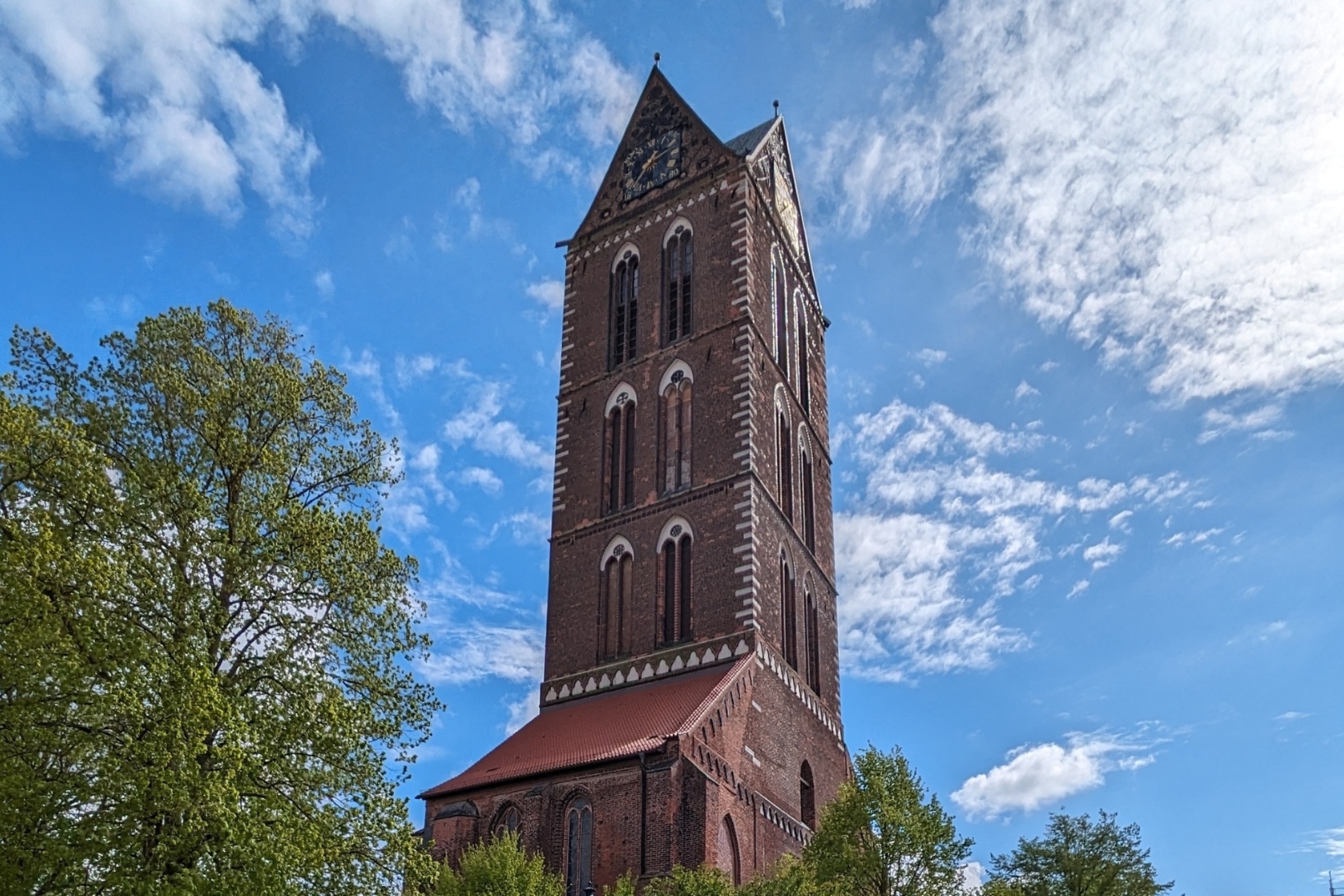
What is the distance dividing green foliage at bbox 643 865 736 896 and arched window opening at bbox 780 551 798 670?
35.2 ft

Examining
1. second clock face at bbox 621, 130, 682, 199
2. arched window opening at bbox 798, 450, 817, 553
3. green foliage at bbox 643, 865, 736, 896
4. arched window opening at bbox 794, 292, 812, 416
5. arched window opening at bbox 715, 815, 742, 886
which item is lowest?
green foliage at bbox 643, 865, 736, 896

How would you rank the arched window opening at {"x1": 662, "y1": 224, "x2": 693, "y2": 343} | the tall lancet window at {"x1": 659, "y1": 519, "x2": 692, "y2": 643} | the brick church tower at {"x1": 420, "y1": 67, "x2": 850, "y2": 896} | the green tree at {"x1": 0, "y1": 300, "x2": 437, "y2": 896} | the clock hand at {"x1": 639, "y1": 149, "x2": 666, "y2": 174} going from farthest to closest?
the clock hand at {"x1": 639, "y1": 149, "x2": 666, "y2": 174} → the arched window opening at {"x1": 662, "y1": 224, "x2": 693, "y2": 343} → the tall lancet window at {"x1": 659, "y1": 519, "x2": 692, "y2": 643} → the brick church tower at {"x1": 420, "y1": 67, "x2": 850, "y2": 896} → the green tree at {"x1": 0, "y1": 300, "x2": 437, "y2": 896}

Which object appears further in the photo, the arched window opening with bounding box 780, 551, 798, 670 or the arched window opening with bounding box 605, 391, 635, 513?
the arched window opening with bounding box 605, 391, 635, 513

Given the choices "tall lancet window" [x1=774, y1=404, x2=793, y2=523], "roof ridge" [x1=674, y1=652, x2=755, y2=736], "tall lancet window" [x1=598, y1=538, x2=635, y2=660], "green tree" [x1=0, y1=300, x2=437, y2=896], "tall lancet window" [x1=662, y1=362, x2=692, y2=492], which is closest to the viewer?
"green tree" [x1=0, y1=300, x2=437, y2=896]

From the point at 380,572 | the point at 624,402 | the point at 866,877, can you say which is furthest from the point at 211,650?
the point at 624,402

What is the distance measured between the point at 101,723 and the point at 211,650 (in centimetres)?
187

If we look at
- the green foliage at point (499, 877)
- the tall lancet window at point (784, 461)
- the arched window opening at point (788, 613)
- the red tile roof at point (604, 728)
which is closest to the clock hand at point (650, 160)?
the tall lancet window at point (784, 461)

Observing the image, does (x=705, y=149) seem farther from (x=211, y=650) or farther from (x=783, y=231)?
(x=211, y=650)

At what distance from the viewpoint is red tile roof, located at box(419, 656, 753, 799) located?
87.0 ft

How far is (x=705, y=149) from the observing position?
3888 cm

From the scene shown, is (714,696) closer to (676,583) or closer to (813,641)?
(676,583)

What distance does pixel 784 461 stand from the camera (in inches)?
1435

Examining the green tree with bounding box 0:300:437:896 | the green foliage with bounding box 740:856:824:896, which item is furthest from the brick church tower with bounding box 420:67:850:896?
the green tree with bounding box 0:300:437:896

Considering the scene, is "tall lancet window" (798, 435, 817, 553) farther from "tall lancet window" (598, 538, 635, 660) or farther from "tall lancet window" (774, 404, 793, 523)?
"tall lancet window" (598, 538, 635, 660)
